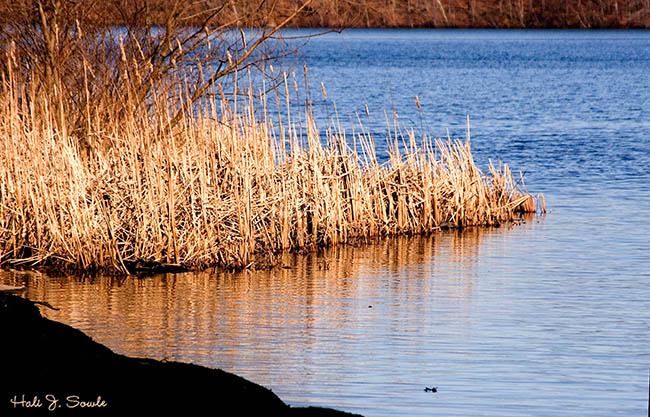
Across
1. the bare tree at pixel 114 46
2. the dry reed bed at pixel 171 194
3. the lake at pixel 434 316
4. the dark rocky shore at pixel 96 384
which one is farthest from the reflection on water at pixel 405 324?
the bare tree at pixel 114 46

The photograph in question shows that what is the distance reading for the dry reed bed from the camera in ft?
35.5

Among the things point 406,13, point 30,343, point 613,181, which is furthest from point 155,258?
point 406,13

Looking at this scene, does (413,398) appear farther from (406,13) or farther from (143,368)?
(406,13)

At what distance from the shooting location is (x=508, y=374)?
739 centimetres

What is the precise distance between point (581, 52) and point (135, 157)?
71.7 meters

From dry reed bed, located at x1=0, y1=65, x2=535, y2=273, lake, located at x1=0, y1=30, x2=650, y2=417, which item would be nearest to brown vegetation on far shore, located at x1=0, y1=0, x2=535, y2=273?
dry reed bed, located at x1=0, y1=65, x2=535, y2=273

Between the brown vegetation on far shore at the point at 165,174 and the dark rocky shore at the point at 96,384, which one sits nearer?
the dark rocky shore at the point at 96,384

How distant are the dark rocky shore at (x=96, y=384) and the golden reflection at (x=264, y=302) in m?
2.51

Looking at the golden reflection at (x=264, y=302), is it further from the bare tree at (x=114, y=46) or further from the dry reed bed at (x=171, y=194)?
the bare tree at (x=114, y=46)

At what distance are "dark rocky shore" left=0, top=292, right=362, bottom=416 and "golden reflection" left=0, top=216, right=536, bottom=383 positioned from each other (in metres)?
2.51

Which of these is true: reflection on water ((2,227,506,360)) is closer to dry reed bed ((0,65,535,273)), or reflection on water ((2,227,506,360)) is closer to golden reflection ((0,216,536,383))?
golden reflection ((0,216,536,383))

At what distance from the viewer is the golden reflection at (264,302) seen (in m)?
8.22

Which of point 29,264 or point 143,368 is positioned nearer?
point 143,368
